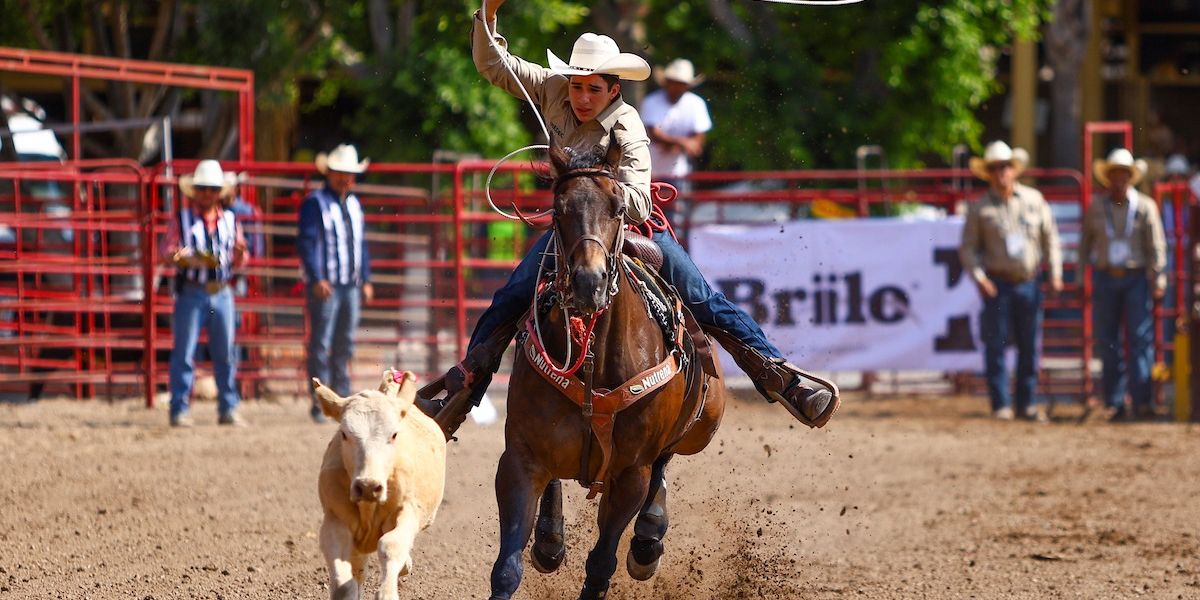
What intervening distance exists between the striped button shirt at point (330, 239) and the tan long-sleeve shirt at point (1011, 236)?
4.80 m

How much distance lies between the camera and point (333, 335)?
1209cm

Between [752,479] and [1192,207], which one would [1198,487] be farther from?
[1192,207]

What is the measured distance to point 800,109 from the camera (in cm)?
1973

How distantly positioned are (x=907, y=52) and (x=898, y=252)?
6733 millimetres

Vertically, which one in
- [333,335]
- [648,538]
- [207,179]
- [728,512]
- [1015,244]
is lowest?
[728,512]

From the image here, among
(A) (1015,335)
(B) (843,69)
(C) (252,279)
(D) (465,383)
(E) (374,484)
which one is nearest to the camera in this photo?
(E) (374,484)

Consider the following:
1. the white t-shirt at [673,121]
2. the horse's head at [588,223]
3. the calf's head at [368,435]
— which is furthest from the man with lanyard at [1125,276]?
the calf's head at [368,435]

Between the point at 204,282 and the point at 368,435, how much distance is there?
6.85 m

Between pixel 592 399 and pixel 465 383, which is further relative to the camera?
pixel 465 383

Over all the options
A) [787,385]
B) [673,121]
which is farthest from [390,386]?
[673,121]

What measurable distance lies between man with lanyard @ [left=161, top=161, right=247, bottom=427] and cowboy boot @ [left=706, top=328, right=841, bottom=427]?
5.92 m

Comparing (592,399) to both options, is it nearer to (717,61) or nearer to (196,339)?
(196,339)

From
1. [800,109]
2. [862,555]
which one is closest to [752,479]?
[862,555]

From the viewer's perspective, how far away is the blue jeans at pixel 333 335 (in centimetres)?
1186
